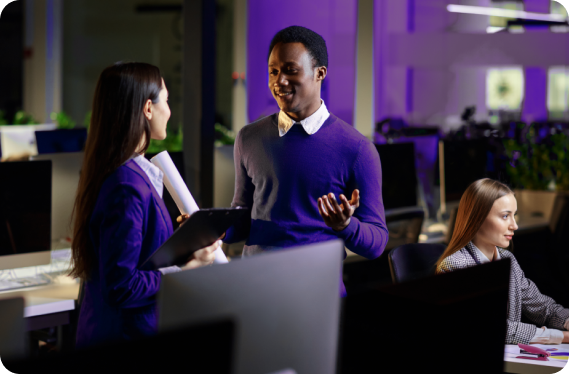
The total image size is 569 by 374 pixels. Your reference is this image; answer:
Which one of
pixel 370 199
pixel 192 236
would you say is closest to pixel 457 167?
pixel 370 199

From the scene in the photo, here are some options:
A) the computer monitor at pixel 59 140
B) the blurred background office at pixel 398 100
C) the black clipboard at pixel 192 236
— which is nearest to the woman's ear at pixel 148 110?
the black clipboard at pixel 192 236

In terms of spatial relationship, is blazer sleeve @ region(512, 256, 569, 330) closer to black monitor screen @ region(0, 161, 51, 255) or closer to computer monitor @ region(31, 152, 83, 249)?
black monitor screen @ region(0, 161, 51, 255)

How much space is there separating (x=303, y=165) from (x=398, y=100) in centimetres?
478

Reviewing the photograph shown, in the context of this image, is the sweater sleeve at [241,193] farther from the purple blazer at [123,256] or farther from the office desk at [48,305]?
the office desk at [48,305]

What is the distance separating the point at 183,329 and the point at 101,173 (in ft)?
2.81

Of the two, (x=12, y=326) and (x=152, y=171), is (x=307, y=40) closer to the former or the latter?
(x=152, y=171)

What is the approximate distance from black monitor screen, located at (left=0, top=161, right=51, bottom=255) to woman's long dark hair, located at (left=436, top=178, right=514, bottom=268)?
169 cm

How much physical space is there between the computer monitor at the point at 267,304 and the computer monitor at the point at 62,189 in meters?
2.31

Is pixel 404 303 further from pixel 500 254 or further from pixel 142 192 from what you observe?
pixel 500 254

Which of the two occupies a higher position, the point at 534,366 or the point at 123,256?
the point at 123,256

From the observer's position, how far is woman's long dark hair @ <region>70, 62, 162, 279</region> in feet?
4.67

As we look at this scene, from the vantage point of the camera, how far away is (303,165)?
174cm

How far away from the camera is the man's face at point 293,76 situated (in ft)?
5.68

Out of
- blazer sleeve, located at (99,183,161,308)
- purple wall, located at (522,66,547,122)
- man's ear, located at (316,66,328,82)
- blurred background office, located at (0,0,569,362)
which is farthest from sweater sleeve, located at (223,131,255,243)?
purple wall, located at (522,66,547,122)
